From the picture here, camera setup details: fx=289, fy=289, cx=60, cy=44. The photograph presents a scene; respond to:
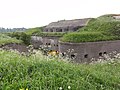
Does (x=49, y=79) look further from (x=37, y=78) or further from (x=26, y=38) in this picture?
(x=26, y=38)

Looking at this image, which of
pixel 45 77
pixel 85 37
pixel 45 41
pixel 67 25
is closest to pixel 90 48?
pixel 85 37

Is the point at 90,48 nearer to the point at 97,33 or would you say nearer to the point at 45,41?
the point at 97,33

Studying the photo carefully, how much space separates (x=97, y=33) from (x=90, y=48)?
200cm

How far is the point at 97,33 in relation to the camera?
2312cm

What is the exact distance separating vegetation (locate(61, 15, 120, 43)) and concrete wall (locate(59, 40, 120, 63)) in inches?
13.7

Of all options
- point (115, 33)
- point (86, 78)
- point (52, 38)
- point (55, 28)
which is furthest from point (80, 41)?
point (86, 78)

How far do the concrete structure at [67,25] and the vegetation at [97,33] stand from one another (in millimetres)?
2039

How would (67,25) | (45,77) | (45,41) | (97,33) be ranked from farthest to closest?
(67,25), (45,41), (97,33), (45,77)

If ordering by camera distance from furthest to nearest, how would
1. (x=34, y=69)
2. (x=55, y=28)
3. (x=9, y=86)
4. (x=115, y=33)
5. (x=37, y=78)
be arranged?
(x=55, y=28), (x=115, y=33), (x=34, y=69), (x=37, y=78), (x=9, y=86)

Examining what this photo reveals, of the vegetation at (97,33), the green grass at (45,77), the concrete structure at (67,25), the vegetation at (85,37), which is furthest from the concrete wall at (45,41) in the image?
the green grass at (45,77)

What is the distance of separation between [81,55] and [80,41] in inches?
43.4

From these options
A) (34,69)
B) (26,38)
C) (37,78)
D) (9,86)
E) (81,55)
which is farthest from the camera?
(26,38)

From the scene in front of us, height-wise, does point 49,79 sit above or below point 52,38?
above

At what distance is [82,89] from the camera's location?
5.12 meters
